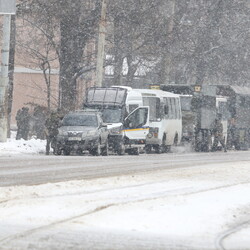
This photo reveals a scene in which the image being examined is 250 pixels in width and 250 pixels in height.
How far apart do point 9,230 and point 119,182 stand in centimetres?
675

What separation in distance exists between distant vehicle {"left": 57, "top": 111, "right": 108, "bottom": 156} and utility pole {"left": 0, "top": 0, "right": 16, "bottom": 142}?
213cm

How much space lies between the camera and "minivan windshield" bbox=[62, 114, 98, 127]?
31.6 metres

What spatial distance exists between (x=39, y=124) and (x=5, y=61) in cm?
824

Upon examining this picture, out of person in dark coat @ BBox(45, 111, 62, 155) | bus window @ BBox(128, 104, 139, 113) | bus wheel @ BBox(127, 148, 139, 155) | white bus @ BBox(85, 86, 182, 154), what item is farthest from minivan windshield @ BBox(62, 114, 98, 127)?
bus wheel @ BBox(127, 148, 139, 155)

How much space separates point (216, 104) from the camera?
4494cm

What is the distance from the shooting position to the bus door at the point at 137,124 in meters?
34.9

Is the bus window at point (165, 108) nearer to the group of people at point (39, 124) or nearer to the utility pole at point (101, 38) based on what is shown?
the utility pole at point (101, 38)

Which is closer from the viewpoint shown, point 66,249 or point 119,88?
point 66,249

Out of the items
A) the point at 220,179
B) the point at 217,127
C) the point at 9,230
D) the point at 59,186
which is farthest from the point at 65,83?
the point at 9,230

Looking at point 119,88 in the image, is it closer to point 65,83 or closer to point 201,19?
point 65,83

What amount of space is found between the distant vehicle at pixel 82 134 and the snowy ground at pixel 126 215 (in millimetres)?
13906

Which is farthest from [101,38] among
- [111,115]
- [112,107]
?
[111,115]

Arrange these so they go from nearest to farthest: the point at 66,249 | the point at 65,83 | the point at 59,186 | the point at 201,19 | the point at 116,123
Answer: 1. the point at 66,249
2. the point at 59,186
3. the point at 116,123
4. the point at 65,83
5. the point at 201,19

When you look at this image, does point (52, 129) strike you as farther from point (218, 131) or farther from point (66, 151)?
point (218, 131)
